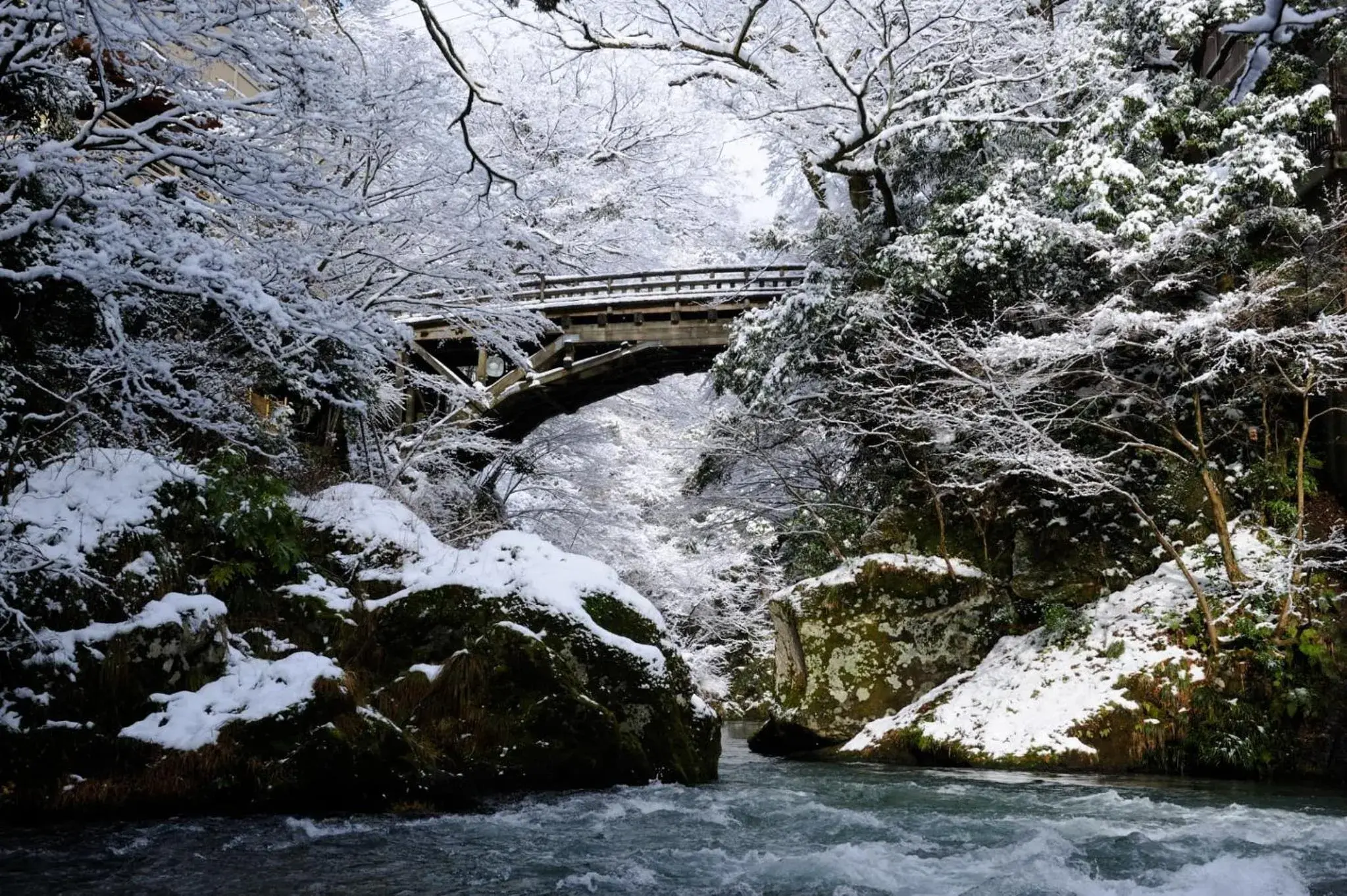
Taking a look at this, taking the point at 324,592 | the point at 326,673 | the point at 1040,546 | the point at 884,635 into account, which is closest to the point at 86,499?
the point at 324,592

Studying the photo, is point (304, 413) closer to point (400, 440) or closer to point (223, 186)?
point (400, 440)

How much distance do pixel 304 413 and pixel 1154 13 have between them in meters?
11.7

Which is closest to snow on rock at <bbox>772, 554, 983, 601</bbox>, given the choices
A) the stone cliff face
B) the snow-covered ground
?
the stone cliff face

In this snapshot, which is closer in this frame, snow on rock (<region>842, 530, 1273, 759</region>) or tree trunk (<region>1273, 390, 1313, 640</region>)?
tree trunk (<region>1273, 390, 1313, 640</region>)

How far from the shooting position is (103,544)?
6039 mm

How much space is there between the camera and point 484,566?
7320 mm

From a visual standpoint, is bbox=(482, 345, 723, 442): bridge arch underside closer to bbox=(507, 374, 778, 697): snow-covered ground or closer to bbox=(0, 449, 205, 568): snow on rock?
bbox=(507, 374, 778, 697): snow-covered ground

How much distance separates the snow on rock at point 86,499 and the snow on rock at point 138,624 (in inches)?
16.4

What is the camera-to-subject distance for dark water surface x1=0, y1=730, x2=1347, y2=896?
4141mm

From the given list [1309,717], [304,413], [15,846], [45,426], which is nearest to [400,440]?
[304,413]

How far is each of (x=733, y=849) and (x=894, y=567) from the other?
670 cm

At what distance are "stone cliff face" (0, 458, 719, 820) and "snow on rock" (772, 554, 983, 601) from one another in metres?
3.95

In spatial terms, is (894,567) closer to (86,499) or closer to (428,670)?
(428,670)

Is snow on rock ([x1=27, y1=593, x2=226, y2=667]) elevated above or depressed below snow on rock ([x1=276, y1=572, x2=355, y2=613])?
below
